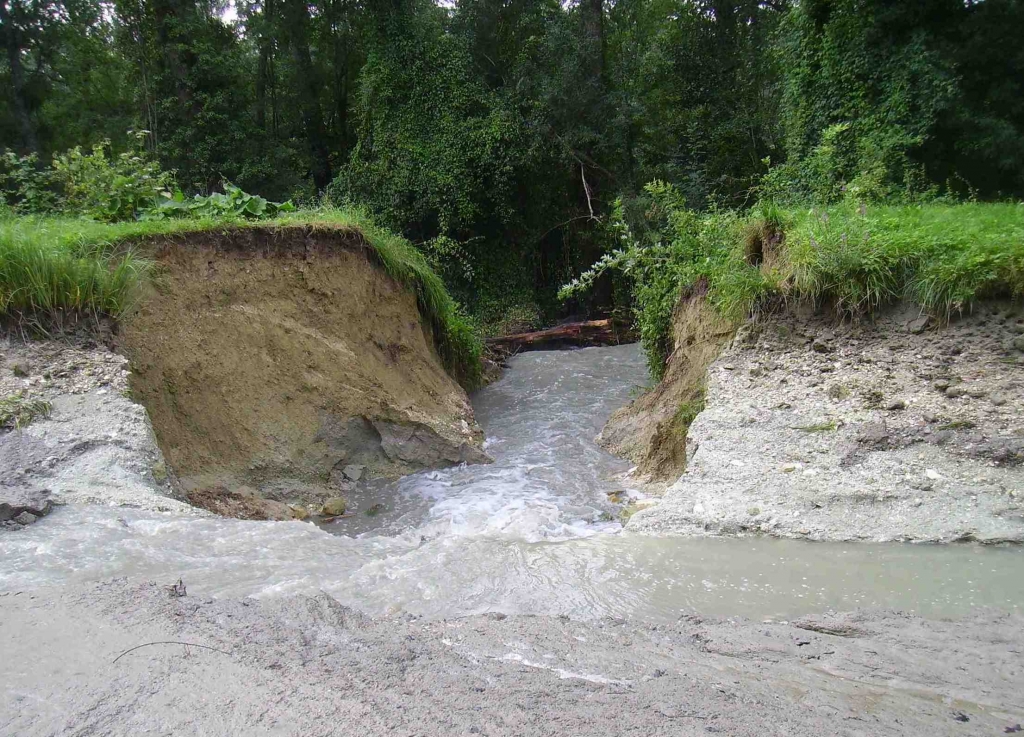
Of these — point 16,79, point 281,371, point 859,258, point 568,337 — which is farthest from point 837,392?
point 16,79

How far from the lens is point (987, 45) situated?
1341cm

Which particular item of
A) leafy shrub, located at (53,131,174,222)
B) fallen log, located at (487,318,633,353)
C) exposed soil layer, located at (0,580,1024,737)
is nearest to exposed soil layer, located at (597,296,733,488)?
exposed soil layer, located at (0,580,1024,737)

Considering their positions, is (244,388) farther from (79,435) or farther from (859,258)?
(859,258)

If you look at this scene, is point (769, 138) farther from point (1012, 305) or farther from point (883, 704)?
point (883, 704)

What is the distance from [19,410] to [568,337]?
463 inches

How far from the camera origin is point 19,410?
210 inches

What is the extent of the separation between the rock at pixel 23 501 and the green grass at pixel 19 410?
1.08m

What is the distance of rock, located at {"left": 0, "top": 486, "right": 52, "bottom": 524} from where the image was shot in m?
4.10

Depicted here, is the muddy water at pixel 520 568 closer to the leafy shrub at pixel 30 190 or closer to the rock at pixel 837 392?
the rock at pixel 837 392

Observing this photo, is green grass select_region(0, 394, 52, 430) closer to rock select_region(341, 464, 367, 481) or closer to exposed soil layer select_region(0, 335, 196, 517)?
exposed soil layer select_region(0, 335, 196, 517)

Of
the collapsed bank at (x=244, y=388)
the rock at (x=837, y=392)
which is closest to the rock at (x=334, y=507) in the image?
the collapsed bank at (x=244, y=388)

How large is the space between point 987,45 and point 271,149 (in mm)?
16410

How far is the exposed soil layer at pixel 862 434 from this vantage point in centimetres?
466

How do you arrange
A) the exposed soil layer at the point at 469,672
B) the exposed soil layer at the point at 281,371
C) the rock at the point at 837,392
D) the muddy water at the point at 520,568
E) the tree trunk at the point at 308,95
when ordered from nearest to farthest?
the exposed soil layer at the point at 469,672 < the muddy water at the point at 520,568 < the rock at the point at 837,392 < the exposed soil layer at the point at 281,371 < the tree trunk at the point at 308,95
